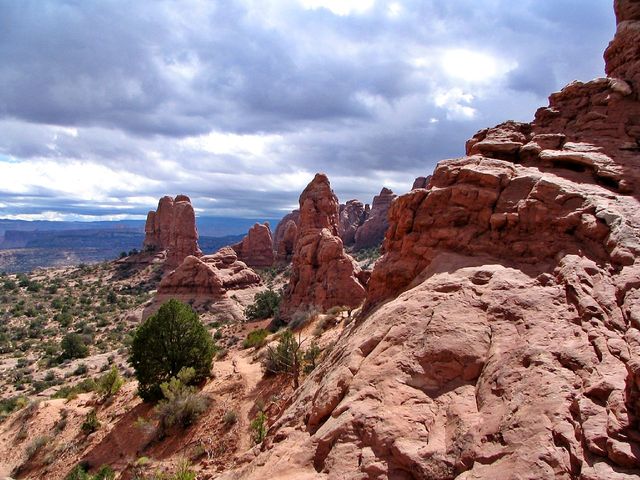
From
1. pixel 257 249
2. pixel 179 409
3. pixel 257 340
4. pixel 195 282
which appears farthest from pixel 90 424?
pixel 257 249

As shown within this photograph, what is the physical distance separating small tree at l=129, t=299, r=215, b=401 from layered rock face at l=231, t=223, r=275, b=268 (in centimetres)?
5457

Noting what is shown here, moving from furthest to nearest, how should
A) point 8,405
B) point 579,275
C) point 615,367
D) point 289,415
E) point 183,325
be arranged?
1. point 8,405
2. point 183,325
3. point 289,415
4. point 579,275
5. point 615,367

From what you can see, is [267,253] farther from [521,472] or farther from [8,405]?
[521,472]

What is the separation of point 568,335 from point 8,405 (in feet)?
105

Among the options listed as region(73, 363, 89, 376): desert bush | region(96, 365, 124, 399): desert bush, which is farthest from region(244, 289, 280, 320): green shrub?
region(96, 365, 124, 399): desert bush

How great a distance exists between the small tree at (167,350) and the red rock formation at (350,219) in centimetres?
8919

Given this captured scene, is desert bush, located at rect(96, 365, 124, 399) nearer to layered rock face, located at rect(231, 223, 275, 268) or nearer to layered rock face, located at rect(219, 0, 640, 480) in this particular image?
layered rock face, located at rect(219, 0, 640, 480)

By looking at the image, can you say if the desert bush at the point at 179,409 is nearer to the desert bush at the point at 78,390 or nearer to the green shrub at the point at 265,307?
the desert bush at the point at 78,390

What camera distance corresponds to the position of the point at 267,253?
78.6 m

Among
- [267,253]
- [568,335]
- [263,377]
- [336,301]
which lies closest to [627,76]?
[568,335]

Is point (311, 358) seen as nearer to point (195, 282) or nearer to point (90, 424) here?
point (90, 424)

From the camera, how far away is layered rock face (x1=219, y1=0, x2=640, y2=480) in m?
6.06

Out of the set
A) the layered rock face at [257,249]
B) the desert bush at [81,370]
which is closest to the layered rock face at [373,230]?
the layered rock face at [257,249]

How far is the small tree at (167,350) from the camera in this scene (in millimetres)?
21641
